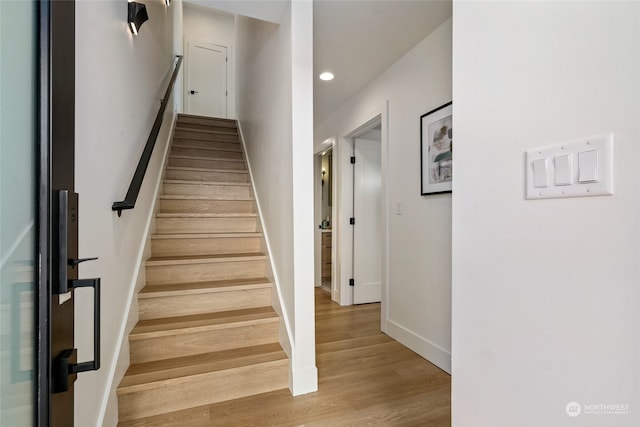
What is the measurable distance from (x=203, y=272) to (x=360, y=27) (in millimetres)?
2158

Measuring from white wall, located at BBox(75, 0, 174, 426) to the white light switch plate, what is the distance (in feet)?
4.48

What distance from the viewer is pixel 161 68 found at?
277 centimetres

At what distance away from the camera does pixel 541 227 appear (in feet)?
2.03

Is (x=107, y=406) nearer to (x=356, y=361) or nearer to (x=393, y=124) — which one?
(x=356, y=361)

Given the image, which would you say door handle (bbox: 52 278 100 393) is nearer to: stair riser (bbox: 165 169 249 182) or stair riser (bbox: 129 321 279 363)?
stair riser (bbox: 129 321 279 363)

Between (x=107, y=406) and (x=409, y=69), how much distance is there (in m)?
2.88

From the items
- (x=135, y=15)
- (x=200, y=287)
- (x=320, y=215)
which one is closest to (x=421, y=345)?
→ (x=200, y=287)

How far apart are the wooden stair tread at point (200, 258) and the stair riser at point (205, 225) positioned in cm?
31

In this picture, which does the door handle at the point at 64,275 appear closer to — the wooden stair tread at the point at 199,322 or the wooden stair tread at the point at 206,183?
the wooden stair tread at the point at 199,322

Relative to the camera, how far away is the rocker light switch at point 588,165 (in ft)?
1.74

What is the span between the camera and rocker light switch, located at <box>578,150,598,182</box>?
530 mm

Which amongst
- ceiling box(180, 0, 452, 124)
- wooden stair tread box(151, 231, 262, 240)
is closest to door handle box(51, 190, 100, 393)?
ceiling box(180, 0, 452, 124)

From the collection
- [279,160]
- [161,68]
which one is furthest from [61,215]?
[161,68]

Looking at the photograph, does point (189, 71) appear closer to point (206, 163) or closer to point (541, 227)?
point (206, 163)
